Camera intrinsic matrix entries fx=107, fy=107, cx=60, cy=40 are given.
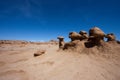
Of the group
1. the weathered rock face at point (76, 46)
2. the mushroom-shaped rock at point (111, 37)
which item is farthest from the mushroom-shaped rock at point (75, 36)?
the mushroom-shaped rock at point (111, 37)

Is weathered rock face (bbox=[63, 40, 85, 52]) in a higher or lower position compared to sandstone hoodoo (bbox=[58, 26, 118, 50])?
lower

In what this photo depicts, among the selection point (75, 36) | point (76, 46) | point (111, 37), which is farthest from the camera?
point (75, 36)

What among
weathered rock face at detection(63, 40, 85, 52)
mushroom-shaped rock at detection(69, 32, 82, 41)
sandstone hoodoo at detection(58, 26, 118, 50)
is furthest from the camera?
mushroom-shaped rock at detection(69, 32, 82, 41)

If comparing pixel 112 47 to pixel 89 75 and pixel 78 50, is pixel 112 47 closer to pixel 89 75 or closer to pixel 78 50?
pixel 78 50

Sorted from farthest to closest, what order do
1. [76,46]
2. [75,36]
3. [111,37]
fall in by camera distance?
[75,36] < [76,46] < [111,37]

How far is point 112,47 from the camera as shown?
9805 millimetres

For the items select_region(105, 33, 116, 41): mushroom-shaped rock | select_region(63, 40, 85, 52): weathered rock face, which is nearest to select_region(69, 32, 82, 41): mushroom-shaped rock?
select_region(63, 40, 85, 52): weathered rock face

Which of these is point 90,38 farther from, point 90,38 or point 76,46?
point 76,46

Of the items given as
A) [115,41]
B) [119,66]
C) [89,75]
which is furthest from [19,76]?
[115,41]

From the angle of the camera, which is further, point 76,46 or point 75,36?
point 75,36

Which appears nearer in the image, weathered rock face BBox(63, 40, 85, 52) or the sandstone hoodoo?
the sandstone hoodoo

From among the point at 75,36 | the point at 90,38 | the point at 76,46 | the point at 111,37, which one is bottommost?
the point at 76,46

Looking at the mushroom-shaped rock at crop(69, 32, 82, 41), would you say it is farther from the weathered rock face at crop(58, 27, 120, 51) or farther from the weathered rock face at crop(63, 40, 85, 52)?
the weathered rock face at crop(63, 40, 85, 52)

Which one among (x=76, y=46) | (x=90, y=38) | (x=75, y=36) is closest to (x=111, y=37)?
(x=90, y=38)
